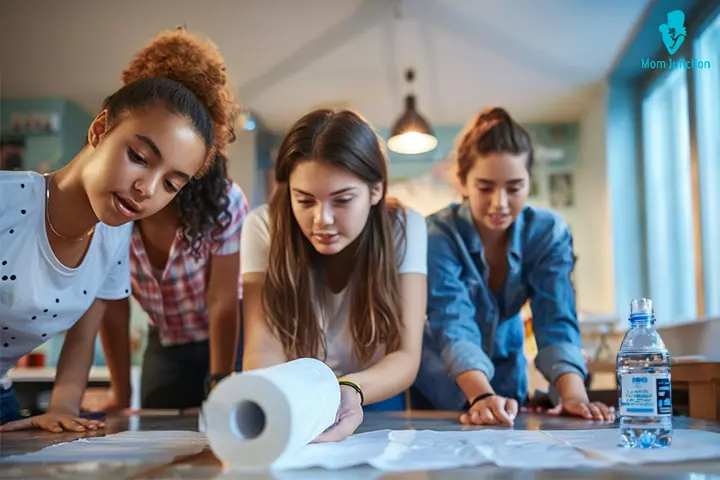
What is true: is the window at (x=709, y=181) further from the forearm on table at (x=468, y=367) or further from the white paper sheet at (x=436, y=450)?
the white paper sheet at (x=436, y=450)

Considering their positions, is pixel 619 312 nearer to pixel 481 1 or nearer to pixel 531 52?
pixel 531 52

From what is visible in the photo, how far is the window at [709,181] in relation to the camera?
10.8ft

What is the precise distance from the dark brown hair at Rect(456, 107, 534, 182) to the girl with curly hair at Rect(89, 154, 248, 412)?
54cm

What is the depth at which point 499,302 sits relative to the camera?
66.1 inches

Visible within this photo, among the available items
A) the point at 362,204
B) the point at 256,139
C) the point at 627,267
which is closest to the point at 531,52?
the point at 627,267

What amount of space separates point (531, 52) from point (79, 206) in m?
3.35

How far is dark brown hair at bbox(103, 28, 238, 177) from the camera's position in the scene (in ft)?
3.82

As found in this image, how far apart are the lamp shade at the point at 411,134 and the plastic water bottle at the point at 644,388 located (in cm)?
290

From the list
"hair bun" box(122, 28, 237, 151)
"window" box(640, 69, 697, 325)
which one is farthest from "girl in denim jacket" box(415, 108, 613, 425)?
"window" box(640, 69, 697, 325)

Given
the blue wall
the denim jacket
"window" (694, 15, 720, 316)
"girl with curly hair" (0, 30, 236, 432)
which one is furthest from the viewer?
the blue wall

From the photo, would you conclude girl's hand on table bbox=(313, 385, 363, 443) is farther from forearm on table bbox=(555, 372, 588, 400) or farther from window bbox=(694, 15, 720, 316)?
window bbox=(694, 15, 720, 316)

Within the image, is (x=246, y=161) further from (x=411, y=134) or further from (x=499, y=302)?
(x=499, y=302)

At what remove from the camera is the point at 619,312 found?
4426 mm

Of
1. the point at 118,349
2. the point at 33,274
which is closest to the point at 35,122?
the point at 118,349
